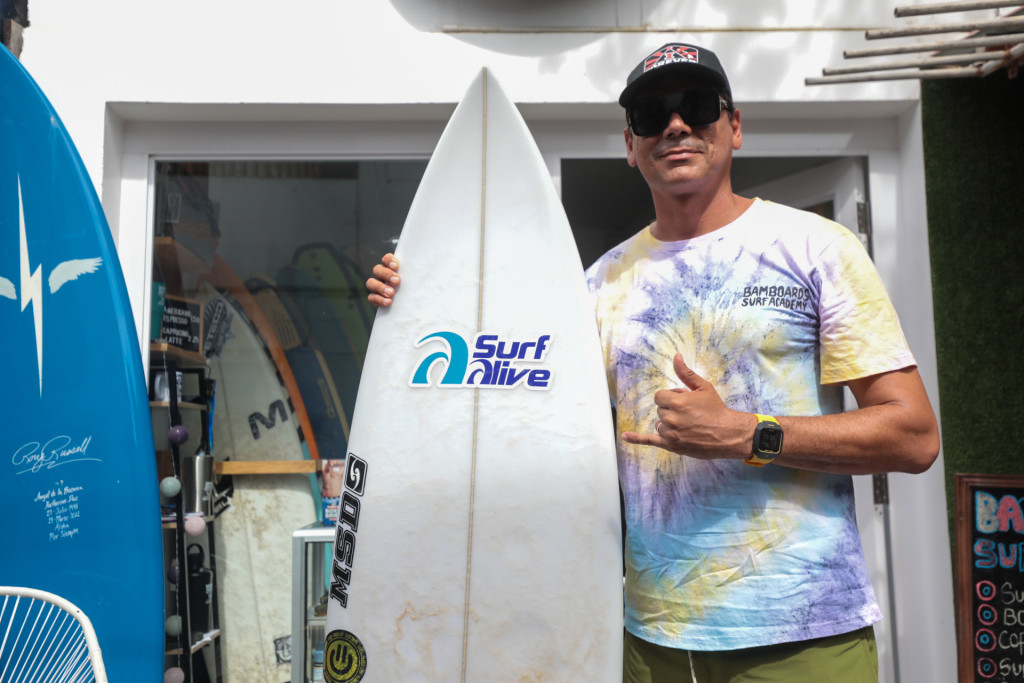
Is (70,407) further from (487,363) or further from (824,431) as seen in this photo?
(824,431)

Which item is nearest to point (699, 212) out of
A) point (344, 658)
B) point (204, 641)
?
point (344, 658)

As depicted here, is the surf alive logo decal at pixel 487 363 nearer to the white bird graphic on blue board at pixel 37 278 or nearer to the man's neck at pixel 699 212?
the man's neck at pixel 699 212

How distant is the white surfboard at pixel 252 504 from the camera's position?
237cm

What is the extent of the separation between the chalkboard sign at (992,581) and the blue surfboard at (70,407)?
1.99 meters

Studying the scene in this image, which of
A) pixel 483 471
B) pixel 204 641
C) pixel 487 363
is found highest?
pixel 487 363

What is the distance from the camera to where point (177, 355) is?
2.32 meters

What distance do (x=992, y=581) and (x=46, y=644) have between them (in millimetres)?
2190

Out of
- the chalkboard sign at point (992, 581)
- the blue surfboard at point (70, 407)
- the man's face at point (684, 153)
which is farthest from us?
the chalkboard sign at point (992, 581)

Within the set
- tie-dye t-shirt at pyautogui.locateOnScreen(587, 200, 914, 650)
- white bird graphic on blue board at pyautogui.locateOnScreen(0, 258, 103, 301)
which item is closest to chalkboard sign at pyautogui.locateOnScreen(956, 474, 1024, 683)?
tie-dye t-shirt at pyautogui.locateOnScreen(587, 200, 914, 650)

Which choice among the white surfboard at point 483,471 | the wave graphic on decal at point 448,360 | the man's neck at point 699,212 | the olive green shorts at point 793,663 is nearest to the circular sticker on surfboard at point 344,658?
the white surfboard at point 483,471

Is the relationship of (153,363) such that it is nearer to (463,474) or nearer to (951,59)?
(463,474)
